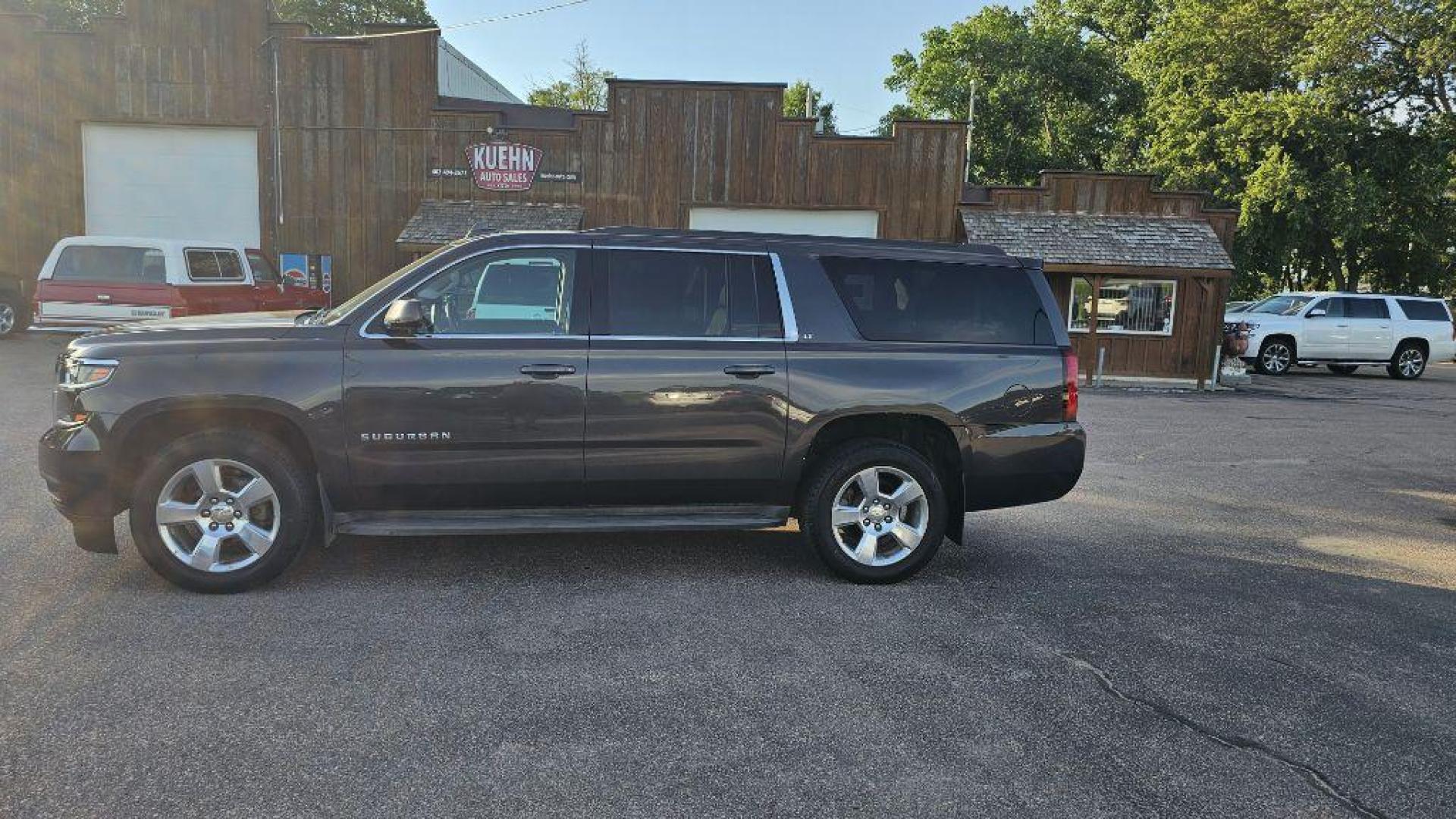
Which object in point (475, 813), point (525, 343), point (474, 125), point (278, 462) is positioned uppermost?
point (474, 125)

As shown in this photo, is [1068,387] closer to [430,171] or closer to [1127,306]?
[1127,306]

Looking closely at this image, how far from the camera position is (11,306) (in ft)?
58.7

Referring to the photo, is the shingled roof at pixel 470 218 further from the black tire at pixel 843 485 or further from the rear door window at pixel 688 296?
the black tire at pixel 843 485

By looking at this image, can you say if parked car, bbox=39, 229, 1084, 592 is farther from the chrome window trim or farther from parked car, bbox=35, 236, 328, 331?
parked car, bbox=35, 236, 328, 331

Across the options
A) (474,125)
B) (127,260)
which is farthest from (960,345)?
(474,125)

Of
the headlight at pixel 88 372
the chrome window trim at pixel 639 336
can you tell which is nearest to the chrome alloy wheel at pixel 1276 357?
the chrome window trim at pixel 639 336

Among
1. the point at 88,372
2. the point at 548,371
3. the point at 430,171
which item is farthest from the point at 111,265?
the point at 548,371

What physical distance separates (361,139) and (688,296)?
17.6 m

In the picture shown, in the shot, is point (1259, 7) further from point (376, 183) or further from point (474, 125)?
point (376, 183)

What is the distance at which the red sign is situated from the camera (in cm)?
2017

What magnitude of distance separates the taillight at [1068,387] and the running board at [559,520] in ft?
5.61

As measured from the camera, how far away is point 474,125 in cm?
2017

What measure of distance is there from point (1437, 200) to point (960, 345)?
3151cm

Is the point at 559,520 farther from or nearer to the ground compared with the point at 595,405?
nearer to the ground
